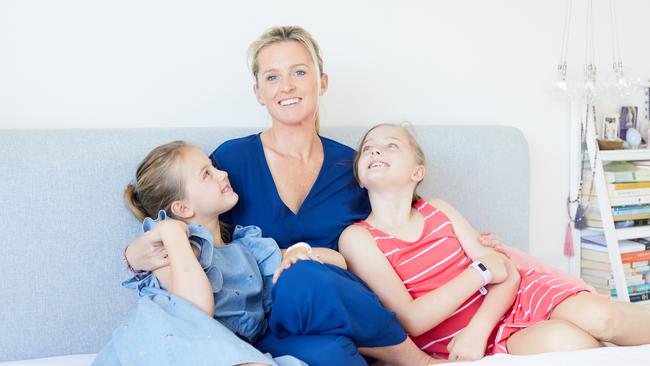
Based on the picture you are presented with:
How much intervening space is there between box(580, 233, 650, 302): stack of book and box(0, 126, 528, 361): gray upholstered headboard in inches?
67.0

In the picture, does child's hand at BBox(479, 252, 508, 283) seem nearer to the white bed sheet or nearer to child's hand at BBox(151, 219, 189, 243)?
the white bed sheet

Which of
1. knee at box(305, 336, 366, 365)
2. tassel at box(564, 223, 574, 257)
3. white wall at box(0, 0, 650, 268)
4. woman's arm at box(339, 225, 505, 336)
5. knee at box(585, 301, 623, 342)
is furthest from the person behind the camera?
tassel at box(564, 223, 574, 257)

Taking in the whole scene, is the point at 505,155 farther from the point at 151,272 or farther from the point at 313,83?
the point at 151,272

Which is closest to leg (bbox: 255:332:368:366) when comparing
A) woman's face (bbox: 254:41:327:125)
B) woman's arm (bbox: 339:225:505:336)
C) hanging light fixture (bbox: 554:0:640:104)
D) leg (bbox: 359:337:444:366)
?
leg (bbox: 359:337:444:366)

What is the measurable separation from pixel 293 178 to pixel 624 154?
1.42 metres

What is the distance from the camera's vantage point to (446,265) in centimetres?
164

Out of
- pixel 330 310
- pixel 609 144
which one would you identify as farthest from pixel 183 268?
pixel 609 144

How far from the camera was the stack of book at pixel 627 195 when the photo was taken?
2.42m

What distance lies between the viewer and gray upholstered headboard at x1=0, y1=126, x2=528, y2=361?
158 centimetres

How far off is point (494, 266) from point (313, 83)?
0.68 metres

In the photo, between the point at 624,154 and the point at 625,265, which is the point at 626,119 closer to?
the point at 624,154

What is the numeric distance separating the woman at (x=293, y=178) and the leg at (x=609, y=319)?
A: 353 millimetres

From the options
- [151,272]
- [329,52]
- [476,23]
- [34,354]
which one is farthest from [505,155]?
[34,354]

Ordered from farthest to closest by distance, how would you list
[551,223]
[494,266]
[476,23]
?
1. [551,223]
2. [476,23]
3. [494,266]
